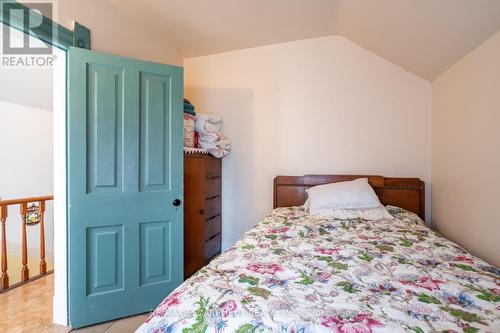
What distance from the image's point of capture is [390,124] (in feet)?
7.89

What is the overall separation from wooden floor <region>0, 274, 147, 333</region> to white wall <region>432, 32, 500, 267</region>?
2343 millimetres

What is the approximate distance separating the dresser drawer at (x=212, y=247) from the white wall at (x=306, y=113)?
122 millimetres

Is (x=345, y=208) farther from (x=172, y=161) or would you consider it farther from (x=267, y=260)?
(x=172, y=161)

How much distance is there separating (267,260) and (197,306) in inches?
18.2

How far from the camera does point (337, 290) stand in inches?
34.8

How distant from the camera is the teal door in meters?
1.68

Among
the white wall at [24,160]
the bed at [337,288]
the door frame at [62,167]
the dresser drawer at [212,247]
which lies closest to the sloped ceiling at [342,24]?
the door frame at [62,167]

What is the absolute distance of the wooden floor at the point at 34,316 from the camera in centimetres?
171

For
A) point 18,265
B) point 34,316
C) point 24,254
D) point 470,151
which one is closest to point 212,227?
point 34,316

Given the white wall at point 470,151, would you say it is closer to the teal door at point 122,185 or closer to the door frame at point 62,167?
the teal door at point 122,185

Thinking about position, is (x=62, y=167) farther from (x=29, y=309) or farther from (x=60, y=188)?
(x=29, y=309)

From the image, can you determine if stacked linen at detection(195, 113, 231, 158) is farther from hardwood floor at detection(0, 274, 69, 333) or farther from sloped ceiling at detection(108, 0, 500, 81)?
hardwood floor at detection(0, 274, 69, 333)

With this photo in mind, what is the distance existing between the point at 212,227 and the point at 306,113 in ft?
5.00

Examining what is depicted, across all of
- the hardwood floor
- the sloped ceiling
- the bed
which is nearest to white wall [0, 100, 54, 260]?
the hardwood floor
